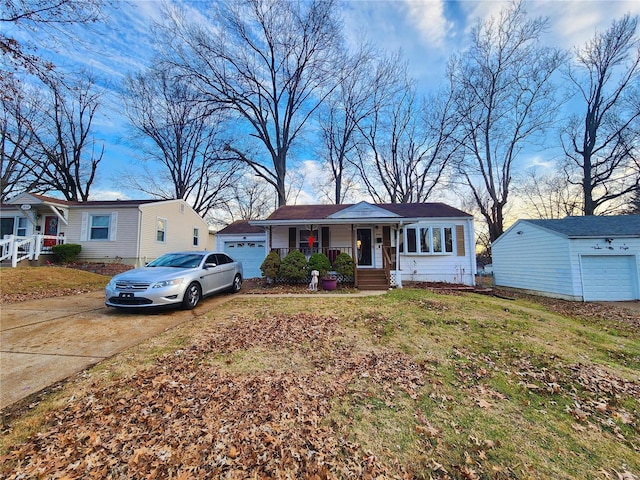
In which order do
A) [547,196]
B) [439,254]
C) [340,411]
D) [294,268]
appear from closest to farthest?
1. [340,411]
2. [294,268]
3. [439,254]
4. [547,196]

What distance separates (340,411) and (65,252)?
17.2m

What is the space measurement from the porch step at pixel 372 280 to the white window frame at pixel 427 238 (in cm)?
259

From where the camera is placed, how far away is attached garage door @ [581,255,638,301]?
36.2 feet

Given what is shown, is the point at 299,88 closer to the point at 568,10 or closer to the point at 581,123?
the point at 568,10

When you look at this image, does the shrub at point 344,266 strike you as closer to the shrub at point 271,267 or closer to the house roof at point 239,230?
the shrub at point 271,267

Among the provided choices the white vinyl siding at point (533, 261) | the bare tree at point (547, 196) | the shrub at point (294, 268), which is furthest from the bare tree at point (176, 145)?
the bare tree at point (547, 196)

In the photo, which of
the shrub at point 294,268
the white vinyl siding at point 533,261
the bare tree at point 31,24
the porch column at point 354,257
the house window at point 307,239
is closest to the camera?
the bare tree at point 31,24

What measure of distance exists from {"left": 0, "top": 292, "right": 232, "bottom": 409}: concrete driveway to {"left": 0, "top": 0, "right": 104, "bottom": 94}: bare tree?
15.4 ft

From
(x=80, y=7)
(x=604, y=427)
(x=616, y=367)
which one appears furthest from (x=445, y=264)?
(x=80, y=7)

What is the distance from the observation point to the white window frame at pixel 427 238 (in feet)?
44.2

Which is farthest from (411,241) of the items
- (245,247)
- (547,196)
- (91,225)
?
(547,196)

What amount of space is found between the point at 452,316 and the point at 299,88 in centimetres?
1984

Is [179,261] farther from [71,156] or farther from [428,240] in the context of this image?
[71,156]

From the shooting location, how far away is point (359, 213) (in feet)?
41.1
